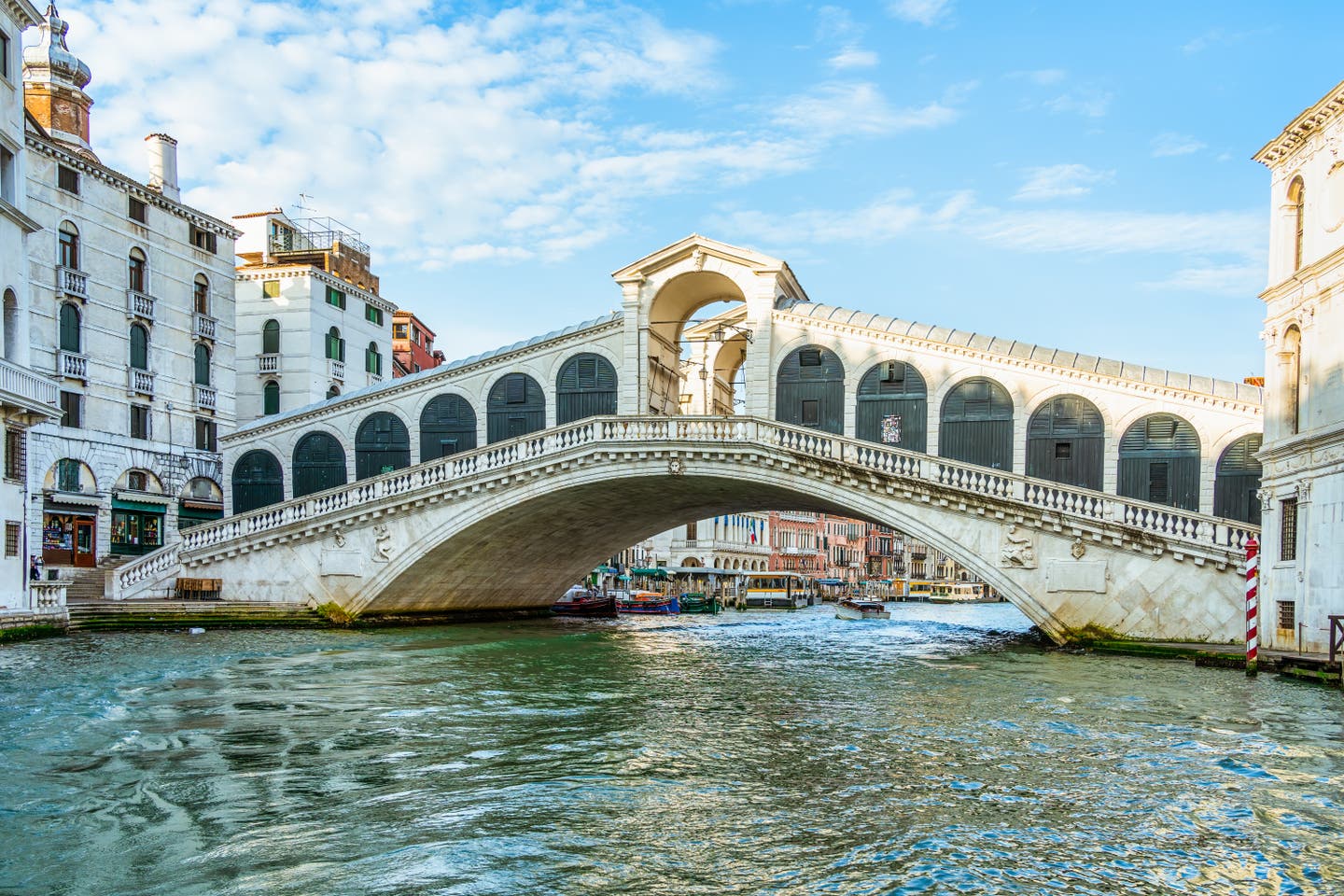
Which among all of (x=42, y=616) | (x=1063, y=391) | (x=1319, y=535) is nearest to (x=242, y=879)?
(x=1319, y=535)

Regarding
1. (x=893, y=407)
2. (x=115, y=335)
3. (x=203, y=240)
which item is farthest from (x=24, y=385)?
(x=893, y=407)

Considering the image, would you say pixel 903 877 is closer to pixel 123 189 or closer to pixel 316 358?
pixel 123 189

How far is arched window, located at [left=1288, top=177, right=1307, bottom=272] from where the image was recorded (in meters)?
20.5

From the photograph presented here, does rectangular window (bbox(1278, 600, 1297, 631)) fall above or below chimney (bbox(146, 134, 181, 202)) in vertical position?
below

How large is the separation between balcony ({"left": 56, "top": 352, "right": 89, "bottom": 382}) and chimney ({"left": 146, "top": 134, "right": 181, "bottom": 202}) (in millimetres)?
7387

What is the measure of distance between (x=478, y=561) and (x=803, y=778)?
23214 millimetres

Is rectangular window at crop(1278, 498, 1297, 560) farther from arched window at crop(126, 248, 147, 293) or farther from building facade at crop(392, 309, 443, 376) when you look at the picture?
building facade at crop(392, 309, 443, 376)

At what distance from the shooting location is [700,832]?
9.41 metres

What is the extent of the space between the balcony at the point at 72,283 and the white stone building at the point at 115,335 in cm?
4

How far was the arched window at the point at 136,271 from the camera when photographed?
114ft

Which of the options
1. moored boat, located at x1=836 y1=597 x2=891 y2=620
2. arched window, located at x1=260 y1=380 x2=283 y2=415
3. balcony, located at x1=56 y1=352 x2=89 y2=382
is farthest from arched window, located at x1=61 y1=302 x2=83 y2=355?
moored boat, located at x1=836 y1=597 x2=891 y2=620

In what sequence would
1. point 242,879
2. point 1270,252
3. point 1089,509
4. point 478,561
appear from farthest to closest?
point 478,561 → point 1089,509 → point 1270,252 → point 242,879

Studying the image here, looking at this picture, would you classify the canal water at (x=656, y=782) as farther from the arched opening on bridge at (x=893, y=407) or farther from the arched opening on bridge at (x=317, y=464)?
the arched opening on bridge at (x=317, y=464)

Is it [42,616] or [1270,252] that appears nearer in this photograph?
[1270,252]
